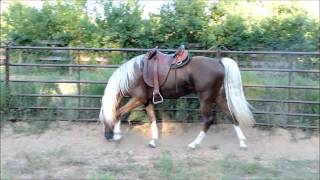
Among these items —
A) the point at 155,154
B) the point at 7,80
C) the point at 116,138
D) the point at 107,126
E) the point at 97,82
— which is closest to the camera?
the point at 155,154

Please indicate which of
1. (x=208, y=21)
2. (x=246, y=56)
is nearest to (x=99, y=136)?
(x=246, y=56)

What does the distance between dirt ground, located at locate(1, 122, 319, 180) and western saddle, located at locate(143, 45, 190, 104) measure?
3.03ft

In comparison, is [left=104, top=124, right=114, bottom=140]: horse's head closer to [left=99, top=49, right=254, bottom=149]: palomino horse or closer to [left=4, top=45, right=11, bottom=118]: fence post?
[left=99, top=49, right=254, bottom=149]: palomino horse

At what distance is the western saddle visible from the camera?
7078 millimetres

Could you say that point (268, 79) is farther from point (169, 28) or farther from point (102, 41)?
point (102, 41)

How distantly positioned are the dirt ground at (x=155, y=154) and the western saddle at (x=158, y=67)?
0.92m

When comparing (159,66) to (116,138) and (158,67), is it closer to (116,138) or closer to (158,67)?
(158,67)

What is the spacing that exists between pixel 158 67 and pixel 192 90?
2.04ft

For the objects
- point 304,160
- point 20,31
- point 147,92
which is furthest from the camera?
point 20,31

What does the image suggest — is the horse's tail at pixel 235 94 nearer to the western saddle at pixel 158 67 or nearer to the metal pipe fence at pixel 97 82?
the western saddle at pixel 158 67

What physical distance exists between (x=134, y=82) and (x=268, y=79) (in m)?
2.34

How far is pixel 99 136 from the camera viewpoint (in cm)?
774

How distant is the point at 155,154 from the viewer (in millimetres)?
6969

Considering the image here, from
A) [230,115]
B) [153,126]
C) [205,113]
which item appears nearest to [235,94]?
[230,115]
